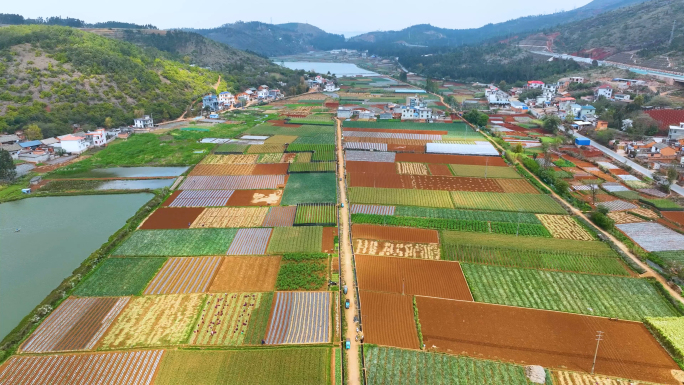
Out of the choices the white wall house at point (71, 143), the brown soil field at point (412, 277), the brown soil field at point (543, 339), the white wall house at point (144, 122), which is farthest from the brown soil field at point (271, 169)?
the white wall house at point (144, 122)

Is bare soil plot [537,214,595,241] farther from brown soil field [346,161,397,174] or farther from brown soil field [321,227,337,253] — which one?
brown soil field [321,227,337,253]

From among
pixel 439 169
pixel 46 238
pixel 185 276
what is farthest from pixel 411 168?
pixel 46 238

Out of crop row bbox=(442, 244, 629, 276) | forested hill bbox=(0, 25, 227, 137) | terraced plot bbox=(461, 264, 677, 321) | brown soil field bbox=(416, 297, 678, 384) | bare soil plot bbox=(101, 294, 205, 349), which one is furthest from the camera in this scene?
forested hill bbox=(0, 25, 227, 137)

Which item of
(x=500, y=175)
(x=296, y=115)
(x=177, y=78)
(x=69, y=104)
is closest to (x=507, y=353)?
(x=500, y=175)

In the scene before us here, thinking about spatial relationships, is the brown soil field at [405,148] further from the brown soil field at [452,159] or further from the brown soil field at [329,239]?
the brown soil field at [329,239]

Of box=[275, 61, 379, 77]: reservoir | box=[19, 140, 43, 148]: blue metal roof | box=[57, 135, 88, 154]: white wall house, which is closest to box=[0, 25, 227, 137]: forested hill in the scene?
box=[19, 140, 43, 148]: blue metal roof

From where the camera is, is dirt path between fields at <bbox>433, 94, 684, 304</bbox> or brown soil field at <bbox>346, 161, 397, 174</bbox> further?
brown soil field at <bbox>346, 161, 397, 174</bbox>
